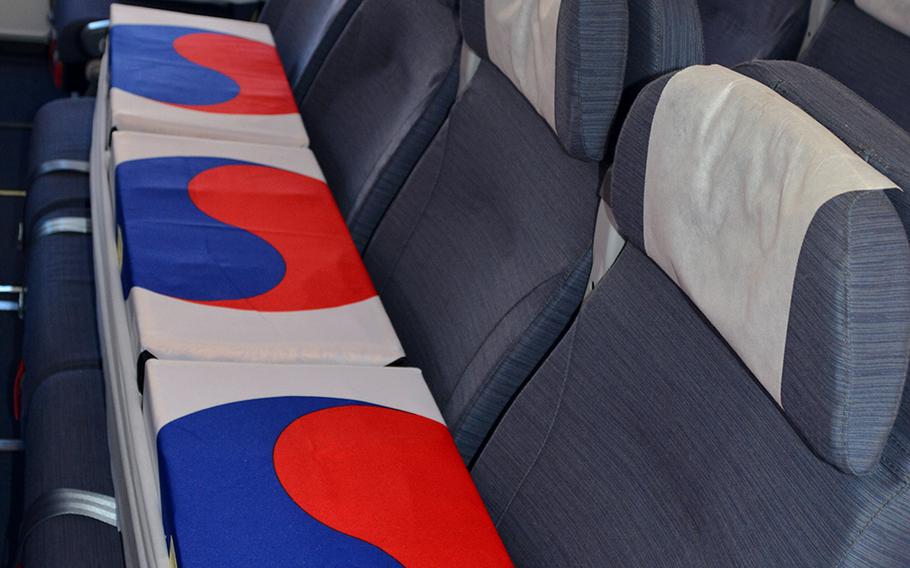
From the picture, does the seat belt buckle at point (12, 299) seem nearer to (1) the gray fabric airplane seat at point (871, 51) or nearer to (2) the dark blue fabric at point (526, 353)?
(2) the dark blue fabric at point (526, 353)

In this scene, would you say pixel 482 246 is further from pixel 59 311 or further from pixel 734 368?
pixel 59 311

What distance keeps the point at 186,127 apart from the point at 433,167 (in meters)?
0.50

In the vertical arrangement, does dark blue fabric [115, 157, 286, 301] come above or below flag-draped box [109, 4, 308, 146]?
above

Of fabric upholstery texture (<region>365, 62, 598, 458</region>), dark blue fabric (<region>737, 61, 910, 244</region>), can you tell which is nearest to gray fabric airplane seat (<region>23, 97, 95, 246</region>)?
fabric upholstery texture (<region>365, 62, 598, 458</region>)

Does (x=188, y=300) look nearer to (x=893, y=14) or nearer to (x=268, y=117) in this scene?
(x=268, y=117)

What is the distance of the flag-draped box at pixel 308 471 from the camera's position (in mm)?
1028

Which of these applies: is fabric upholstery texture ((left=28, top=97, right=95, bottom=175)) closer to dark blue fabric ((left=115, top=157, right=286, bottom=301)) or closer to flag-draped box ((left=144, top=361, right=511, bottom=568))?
dark blue fabric ((left=115, top=157, right=286, bottom=301))

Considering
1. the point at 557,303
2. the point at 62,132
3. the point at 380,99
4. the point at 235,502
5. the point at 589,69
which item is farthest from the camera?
the point at 62,132

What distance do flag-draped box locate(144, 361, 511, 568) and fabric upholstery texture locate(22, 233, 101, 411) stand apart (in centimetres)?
55

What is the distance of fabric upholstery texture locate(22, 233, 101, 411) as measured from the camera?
1.71m

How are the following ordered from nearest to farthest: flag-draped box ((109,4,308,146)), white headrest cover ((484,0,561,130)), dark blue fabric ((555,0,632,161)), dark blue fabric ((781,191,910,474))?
dark blue fabric ((781,191,910,474))
dark blue fabric ((555,0,632,161))
white headrest cover ((484,0,561,130))
flag-draped box ((109,4,308,146))

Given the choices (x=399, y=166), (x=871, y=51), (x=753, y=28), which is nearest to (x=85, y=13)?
(x=399, y=166)

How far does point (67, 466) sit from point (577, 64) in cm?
86

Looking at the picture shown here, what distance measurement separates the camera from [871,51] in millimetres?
1979
